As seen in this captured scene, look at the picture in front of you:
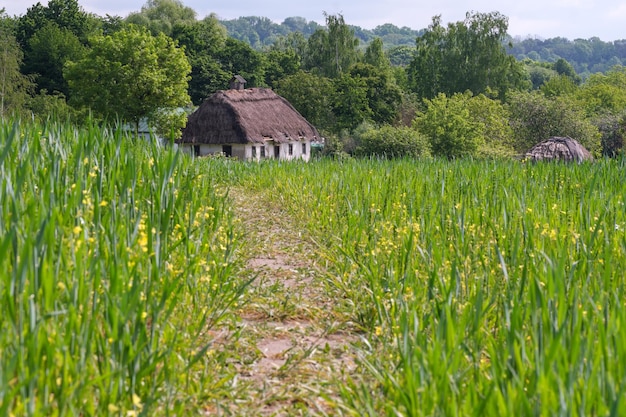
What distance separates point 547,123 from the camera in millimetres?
41906

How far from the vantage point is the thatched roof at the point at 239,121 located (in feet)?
124

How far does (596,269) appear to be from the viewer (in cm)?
332

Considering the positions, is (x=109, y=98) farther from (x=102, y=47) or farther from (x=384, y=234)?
(x=384, y=234)

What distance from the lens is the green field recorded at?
188 centimetres

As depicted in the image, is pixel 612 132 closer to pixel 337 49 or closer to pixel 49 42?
pixel 337 49

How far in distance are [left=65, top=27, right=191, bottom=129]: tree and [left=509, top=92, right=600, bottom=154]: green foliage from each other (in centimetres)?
1881

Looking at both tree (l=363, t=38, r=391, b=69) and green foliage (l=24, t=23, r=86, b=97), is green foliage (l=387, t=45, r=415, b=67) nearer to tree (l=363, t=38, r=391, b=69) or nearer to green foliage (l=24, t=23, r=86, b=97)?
tree (l=363, t=38, r=391, b=69)

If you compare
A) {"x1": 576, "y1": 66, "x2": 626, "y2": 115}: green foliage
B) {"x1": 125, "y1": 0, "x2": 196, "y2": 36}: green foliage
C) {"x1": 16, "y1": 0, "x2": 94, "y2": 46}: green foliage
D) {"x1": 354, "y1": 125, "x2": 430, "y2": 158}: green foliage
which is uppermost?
{"x1": 125, "y1": 0, "x2": 196, "y2": 36}: green foliage

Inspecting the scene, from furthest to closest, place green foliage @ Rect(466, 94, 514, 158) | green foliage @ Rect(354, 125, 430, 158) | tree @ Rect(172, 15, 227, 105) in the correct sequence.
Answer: tree @ Rect(172, 15, 227, 105) → green foliage @ Rect(466, 94, 514, 158) → green foliage @ Rect(354, 125, 430, 158)

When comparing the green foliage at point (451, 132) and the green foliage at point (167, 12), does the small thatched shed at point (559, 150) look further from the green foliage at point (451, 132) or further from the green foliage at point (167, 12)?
the green foliage at point (167, 12)

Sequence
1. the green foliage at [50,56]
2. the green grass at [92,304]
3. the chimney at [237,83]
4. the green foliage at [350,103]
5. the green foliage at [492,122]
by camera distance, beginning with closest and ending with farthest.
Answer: the green grass at [92,304] → the green foliage at [492,122] → the chimney at [237,83] → the green foliage at [50,56] → the green foliage at [350,103]

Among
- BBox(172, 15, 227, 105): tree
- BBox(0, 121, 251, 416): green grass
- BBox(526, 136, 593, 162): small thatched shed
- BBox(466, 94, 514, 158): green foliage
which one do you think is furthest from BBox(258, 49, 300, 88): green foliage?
BBox(0, 121, 251, 416): green grass

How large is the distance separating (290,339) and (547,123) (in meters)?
41.1

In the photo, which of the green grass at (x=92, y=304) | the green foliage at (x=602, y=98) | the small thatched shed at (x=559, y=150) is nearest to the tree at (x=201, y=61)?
the green foliage at (x=602, y=98)
